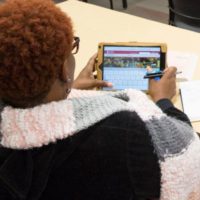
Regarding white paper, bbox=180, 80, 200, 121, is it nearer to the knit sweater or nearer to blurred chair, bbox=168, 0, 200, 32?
the knit sweater

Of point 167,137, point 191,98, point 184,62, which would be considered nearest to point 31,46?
point 167,137

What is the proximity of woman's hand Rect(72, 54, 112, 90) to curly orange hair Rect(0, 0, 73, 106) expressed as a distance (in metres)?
0.58

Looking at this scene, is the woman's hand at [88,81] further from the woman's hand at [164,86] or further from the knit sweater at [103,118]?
the knit sweater at [103,118]

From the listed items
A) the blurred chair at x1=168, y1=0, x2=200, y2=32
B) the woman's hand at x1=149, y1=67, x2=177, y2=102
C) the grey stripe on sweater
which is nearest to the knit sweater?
the grey stripe on sweater

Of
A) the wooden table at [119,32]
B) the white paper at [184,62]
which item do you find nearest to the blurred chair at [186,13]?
the wooden table at [119,32]

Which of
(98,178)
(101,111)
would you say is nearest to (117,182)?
(98,178)

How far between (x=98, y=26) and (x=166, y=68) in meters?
0.64

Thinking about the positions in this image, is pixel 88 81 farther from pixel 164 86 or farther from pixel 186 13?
pixel 186 13

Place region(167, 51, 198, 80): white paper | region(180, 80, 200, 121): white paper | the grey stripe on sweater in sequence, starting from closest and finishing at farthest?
the grey stripe on sweater < region(180, 80, 200, 121): white paper < region(167, 51, 198, 80): white paper

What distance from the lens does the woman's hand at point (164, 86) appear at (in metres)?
1.32

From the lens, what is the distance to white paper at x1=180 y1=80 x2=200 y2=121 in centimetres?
132

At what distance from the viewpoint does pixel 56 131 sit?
0.81m

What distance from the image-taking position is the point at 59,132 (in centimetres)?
81

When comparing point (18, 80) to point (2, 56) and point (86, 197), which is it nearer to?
point (2, 56)
